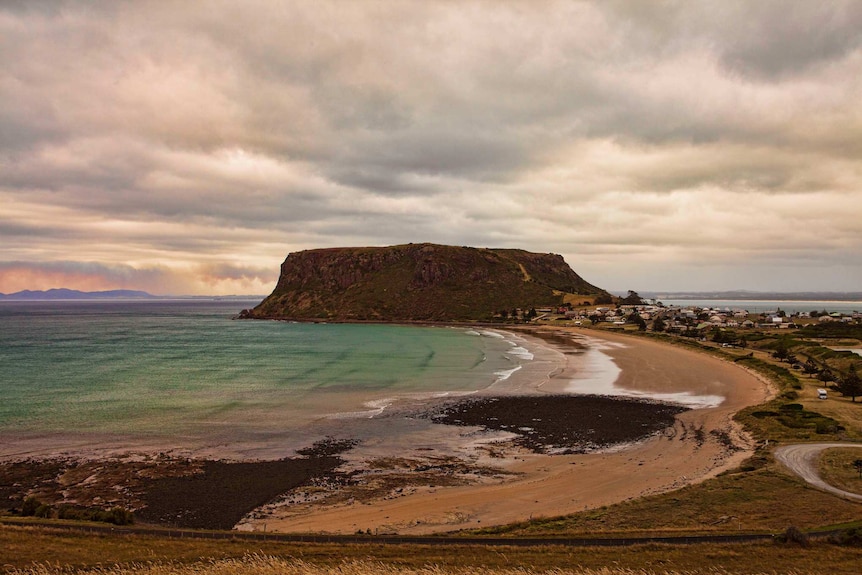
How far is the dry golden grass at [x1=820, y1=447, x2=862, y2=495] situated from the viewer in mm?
28773

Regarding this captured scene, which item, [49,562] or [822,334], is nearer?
[49,562]

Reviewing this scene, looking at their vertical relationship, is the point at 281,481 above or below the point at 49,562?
below

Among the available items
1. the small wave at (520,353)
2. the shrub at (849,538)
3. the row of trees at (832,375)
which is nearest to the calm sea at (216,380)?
the small wave at (520,353)

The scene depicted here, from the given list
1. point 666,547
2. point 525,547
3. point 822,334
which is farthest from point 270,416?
point 822,334

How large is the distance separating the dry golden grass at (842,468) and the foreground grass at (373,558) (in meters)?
10.8

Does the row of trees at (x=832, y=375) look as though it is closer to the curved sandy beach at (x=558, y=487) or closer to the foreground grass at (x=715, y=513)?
the curved sandy beach at (x=558, y=487)

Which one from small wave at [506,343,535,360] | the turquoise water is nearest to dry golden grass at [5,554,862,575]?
the turquoise water

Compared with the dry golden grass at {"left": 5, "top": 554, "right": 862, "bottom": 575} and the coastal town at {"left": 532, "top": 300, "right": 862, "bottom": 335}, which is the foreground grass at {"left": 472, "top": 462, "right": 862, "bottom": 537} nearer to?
the dry golden grass at {"left": 5, "top": 554, "right": 862, "bottom": 575}

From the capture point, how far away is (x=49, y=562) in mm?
18719

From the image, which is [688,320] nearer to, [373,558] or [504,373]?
[504,373]

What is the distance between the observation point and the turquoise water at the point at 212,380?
160 feet

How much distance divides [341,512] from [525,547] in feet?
35.9

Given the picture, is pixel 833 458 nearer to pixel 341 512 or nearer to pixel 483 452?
pixel 483 452

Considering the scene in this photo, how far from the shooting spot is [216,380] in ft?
236
